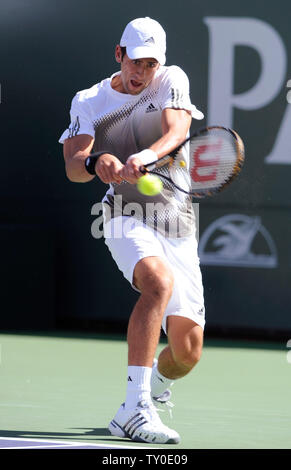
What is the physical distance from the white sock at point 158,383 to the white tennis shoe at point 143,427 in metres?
0.62

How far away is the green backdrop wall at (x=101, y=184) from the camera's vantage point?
8.47 metres

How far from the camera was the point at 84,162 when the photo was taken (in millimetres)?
4883

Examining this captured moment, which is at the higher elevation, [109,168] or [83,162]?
[83,162]

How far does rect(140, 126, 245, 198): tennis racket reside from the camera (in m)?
4.93

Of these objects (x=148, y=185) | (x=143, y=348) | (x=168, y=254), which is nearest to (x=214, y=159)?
(x=168, y=254)

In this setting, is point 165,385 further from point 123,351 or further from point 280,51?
point 280,51

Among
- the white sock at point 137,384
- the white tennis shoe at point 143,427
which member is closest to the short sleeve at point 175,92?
the white sock at point 137,384

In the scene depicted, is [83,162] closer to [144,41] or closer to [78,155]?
[78,155]

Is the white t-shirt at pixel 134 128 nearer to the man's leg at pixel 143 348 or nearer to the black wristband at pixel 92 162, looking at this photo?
the black wristband at pixel 92 162

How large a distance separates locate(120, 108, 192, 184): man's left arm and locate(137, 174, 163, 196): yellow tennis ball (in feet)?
0.10

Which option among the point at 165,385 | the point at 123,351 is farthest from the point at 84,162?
the point at 123,351

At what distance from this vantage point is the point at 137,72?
16.4 ft

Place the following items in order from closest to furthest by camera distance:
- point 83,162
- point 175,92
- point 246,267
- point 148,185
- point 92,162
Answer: point 148,185, point 92,162, point 83,162, point 175,92, point 246,267

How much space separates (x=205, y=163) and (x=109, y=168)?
0.73m
